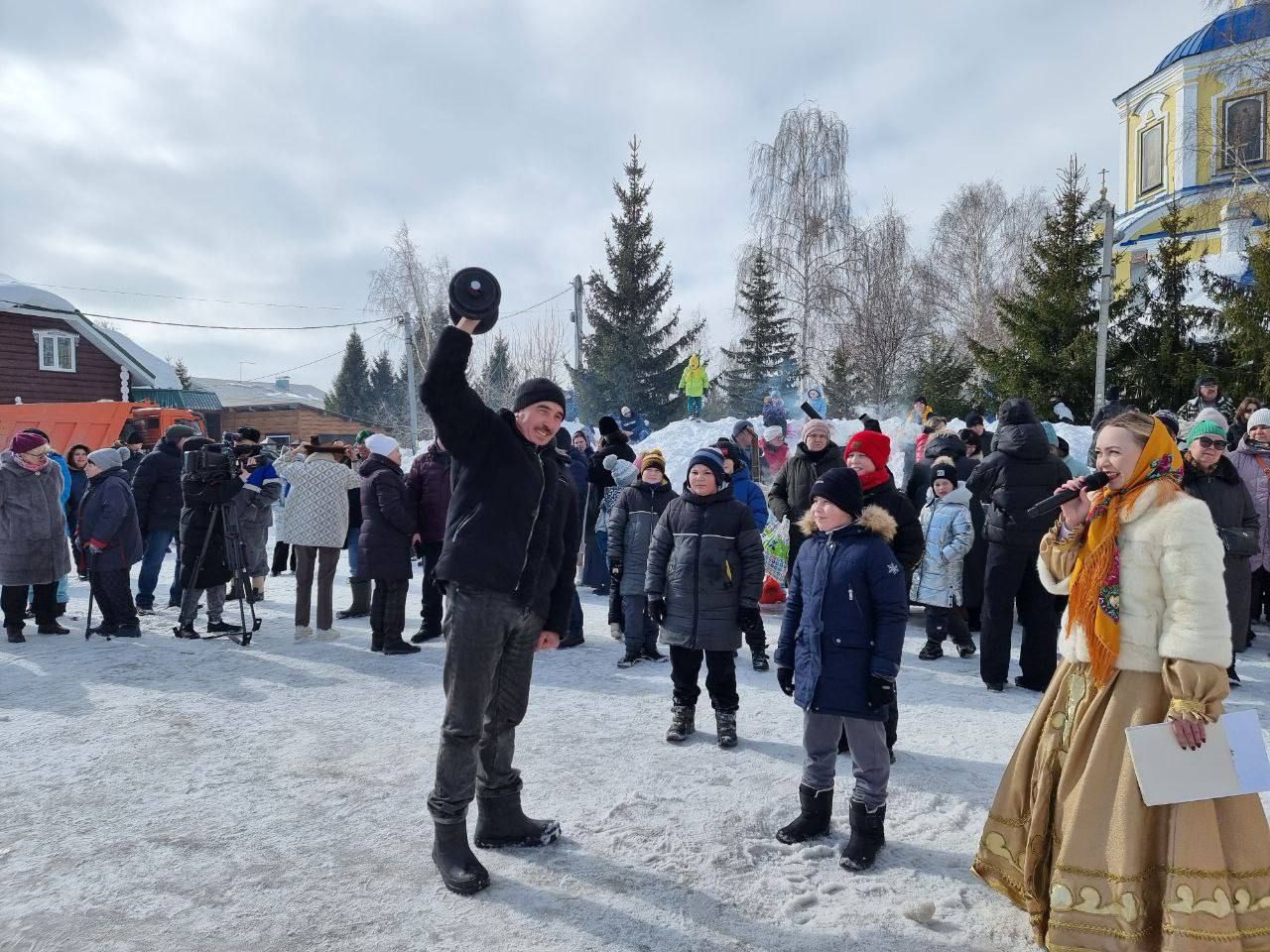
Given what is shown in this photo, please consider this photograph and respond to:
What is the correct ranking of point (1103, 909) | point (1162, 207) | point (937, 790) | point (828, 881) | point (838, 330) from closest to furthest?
point (1103, 909) → point (828, 881) → point (937, 790) → point (838, 330) → point (1162, 207)

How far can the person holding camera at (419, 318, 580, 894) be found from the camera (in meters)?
3.35

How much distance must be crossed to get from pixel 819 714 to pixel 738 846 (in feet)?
2.26

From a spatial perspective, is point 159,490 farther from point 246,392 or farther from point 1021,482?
point 246,392

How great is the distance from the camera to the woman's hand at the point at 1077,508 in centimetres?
312

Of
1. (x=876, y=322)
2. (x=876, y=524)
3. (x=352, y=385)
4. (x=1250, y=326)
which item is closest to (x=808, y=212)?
(x=876, y=322)

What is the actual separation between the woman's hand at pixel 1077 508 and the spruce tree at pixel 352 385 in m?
63.0

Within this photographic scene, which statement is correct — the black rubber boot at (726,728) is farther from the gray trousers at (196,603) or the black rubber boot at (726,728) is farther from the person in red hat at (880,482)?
the gray trousers at (196,603)

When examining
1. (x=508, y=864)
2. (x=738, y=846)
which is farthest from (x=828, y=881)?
(x=508, y=864)

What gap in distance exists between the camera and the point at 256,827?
3.96m

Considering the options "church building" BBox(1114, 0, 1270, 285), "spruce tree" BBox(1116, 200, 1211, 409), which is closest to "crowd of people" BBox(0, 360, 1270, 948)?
"spruce tree" BBox(1116, 200, 1211, 409)

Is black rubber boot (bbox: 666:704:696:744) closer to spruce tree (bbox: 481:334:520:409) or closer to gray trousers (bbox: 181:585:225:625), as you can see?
gray trousers (bbox: 181:585:225:625)

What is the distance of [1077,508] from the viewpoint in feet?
10.4

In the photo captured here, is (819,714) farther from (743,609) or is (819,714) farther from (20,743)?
(20,743)

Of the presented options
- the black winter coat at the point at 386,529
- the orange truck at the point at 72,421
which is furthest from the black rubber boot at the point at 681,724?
the orange truck at the point at 72,421
